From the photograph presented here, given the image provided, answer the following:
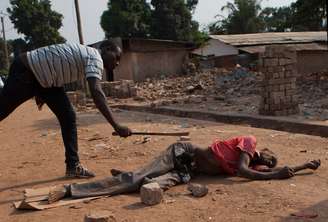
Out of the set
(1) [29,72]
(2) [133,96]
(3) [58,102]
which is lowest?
(2) [133,96]

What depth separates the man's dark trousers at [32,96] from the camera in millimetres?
4055

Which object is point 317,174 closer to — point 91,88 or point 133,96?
point 91,88

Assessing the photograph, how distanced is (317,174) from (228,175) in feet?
2.60

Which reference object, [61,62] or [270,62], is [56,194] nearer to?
[61,62]

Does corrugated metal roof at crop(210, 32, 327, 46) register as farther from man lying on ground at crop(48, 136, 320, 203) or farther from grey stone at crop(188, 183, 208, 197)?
grey stone at crop(188, 183, 208, 197)

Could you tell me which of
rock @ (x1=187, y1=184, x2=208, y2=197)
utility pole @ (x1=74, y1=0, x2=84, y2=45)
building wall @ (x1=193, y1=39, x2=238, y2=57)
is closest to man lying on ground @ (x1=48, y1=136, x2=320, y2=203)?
rock @ (x1=187, y1=184, x2=208, y2=197)

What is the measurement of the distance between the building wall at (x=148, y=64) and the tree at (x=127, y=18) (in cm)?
930

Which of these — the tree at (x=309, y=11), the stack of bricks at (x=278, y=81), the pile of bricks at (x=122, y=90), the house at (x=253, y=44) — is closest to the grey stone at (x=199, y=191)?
the stack of bricks at (x=278, y=81)

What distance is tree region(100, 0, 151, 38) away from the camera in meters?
36.0

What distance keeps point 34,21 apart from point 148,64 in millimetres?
16382

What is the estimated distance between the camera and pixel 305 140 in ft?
19.8

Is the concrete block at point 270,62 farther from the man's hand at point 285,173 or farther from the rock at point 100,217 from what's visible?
the rock at point 100,217

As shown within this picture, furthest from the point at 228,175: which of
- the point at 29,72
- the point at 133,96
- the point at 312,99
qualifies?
the point at 133,96

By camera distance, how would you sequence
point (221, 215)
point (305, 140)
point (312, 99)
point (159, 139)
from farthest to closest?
point (312, 99), point (159, 139), point (305, 140), point (221, 215)
